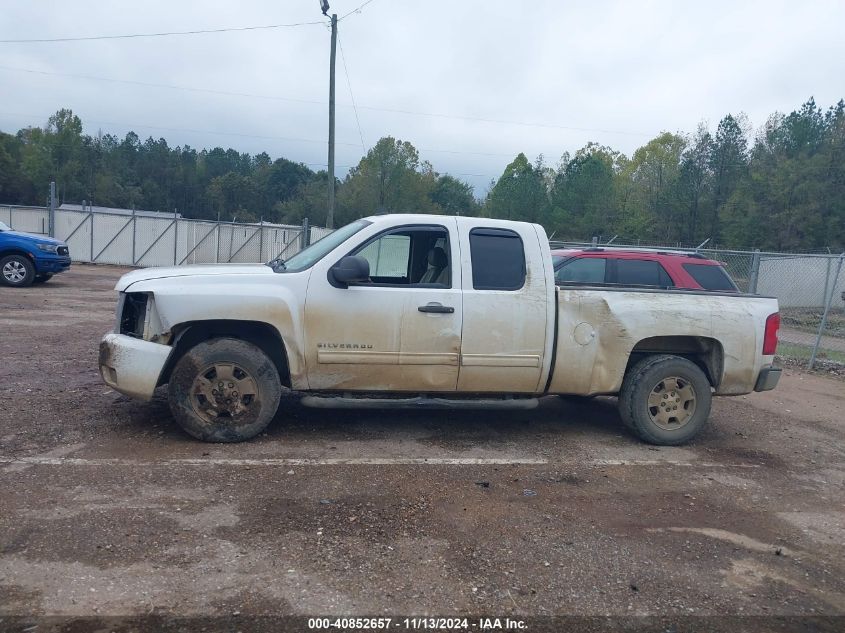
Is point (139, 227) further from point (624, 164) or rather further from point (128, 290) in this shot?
point (624, 164)

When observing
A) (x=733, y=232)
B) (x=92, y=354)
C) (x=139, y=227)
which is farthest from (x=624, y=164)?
(x=92, y=354)

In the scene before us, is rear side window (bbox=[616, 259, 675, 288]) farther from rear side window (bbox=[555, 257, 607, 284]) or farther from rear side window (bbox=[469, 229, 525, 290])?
rear side window (bbox=[469, 229, 525, 290])

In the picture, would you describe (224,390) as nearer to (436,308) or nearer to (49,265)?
(436,308)

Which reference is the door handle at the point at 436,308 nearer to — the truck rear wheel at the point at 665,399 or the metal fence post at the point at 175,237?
the truck rear wheel at the point at 665,399

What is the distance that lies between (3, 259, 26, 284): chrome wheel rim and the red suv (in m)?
12.1

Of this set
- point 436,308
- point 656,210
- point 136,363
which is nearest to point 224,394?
point 136,363

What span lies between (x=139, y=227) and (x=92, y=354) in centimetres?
1974

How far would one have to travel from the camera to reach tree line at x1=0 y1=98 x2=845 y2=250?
3675 cm

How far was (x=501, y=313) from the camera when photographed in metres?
5.84

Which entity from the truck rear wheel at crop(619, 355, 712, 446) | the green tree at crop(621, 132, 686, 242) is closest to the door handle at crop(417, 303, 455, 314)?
the truck rear wheel at crop(619, 355, 712, 446)

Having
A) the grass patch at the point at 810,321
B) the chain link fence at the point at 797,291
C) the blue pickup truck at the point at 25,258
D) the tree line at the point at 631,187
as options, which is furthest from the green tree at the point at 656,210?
the blue pickup truck at the point at 25,258

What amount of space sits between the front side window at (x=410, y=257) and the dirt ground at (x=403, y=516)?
138 cm

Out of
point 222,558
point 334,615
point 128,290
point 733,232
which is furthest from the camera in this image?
point 733,232

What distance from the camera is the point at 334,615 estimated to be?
3213mm
